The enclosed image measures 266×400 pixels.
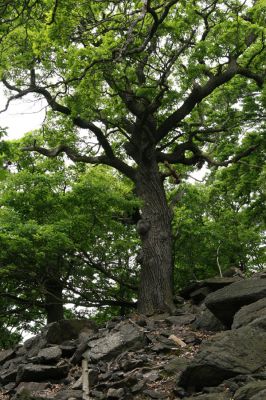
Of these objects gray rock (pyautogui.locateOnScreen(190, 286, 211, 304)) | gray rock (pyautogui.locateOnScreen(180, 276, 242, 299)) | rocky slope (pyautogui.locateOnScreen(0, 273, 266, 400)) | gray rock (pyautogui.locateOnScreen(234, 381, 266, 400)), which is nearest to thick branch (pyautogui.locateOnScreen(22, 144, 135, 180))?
gray rock (pyautogui.locateOnScreen(180, 276, 242, 299))

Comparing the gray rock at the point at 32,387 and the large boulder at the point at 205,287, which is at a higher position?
the large boulder at the point at 205,287

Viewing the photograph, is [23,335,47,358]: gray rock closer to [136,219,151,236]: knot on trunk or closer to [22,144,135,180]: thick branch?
[136,219,151,236]: knot on trunk

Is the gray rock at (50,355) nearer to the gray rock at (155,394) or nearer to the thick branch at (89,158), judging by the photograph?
the gray rock at (155,394)

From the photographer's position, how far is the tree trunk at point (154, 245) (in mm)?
11297

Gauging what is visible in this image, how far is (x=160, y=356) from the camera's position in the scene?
7.29 m

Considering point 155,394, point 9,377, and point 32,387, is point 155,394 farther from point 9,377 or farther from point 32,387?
point 9,377

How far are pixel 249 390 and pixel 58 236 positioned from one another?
21.7 ft

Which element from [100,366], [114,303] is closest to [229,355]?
[100,366]

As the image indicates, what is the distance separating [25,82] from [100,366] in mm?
9811

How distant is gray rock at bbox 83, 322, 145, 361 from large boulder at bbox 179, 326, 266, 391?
229 cm

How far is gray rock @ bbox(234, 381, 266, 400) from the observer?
4.32 metres

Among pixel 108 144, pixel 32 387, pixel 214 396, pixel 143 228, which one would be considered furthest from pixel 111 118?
pixel 214 396

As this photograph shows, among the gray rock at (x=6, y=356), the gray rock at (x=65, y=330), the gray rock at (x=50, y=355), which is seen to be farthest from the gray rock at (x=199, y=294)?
the gray rock at (x=6, y=356)

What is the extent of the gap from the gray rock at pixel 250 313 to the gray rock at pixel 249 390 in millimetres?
1842
